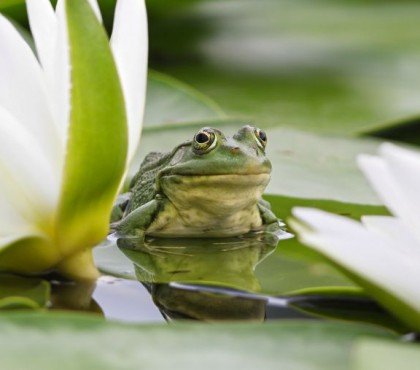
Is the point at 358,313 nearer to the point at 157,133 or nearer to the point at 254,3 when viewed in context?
the point at 157,133

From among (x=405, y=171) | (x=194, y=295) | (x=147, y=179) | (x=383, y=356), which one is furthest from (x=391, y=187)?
(x=147, y=179)

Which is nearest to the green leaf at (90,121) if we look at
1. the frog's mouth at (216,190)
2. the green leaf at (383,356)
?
the green leaf at (383,356)

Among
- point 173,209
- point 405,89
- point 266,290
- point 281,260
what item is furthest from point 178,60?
point 266,290

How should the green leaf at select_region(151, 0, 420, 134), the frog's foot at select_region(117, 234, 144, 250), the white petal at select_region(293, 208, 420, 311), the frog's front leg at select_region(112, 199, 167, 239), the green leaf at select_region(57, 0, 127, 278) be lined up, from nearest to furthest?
the white petal at select_region(293, 208, 420, 311), the green leaf at select_region(57, 0, 127, 278), the frog's foot at select_region(117, 234, 144, 250), the frog's front leg at select_region(112, 199, 167, 239), the green leaf at select_region(151, 0, 420, 134)

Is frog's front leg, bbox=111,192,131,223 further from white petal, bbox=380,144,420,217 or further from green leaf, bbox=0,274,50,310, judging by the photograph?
white petal, bbox=380,144,420,217

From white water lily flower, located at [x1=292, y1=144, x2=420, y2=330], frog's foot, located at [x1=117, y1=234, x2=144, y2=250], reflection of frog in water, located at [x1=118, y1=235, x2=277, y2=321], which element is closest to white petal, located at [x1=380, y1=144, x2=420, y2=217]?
white water lily flower, located at [x1=292, y1=144, x2=420, y2=330]

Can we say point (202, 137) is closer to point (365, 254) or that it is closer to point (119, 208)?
point (119, 208)

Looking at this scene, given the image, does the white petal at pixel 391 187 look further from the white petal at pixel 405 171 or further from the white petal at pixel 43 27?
the white petal at pixel 43 27
